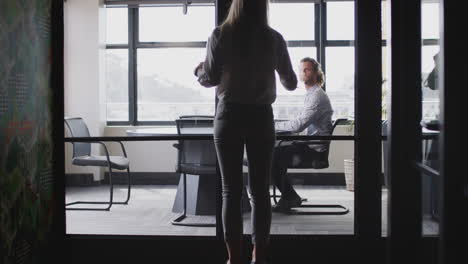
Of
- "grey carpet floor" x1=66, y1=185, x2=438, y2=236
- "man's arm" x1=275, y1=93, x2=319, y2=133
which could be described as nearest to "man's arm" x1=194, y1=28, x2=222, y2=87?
"grey carpet floor" x1=66, y1=185, x2=438, y2=236

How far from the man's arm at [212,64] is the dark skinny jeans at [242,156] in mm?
95

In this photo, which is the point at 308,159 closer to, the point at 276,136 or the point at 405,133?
the point at 276,136

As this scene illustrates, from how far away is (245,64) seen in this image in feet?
6.51

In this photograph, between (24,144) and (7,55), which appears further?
(24,144)

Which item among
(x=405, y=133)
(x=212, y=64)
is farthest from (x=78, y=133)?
(x=405, y=133)

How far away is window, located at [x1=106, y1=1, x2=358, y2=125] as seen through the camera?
17.1 ft

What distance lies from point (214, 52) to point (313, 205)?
215 centimetres

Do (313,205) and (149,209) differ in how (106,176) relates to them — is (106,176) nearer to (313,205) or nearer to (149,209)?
(149,209)

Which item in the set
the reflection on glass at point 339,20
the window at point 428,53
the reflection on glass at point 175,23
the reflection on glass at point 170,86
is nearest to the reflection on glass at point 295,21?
the reflection on glass at point 339,20

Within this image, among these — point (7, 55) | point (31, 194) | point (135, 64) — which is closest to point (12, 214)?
point (31, 194)

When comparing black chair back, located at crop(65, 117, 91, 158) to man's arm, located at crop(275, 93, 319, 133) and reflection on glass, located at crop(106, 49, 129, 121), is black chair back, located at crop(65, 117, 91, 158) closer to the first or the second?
reflection on glass, located at crop(106, 49, 129, 121)

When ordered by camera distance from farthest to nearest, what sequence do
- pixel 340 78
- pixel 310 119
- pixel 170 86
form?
pixel 170 86
pixel 340 78
pixel 310 119

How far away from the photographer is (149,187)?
5.05 metres

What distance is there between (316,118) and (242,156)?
1654mm
